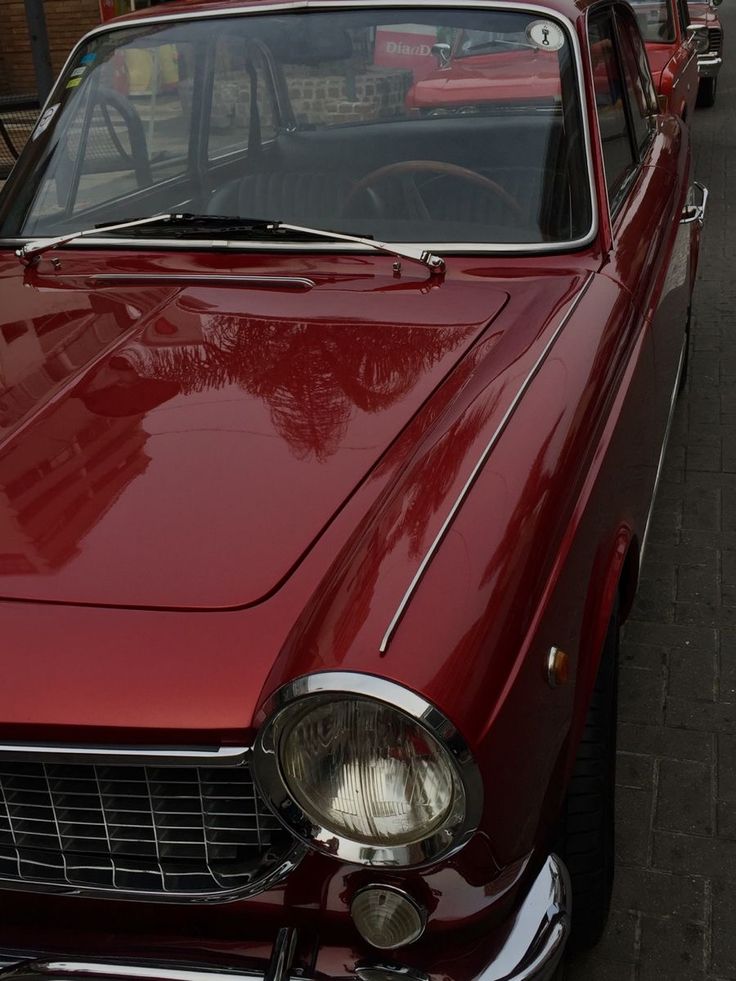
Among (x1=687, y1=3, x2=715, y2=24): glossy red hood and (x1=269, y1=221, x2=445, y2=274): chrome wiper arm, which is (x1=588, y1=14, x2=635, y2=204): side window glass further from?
(x1=687, y1=3, x2=715, y2=24): glossy red hood

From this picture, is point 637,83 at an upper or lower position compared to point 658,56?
upper

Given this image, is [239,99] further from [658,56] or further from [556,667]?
[658,56]

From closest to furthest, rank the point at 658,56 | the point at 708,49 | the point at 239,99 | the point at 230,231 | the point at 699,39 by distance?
the point at 230,231 → the point at 239,99 → the point at 658,56 → the point at 699,39 → the point at 708,49

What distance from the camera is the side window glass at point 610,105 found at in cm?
288

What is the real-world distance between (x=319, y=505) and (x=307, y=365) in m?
0.47

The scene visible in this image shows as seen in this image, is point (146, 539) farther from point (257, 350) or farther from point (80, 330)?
point (80, 330)

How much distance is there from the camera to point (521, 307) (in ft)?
7.71

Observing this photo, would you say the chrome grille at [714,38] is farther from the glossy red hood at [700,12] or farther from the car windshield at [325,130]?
the car windshield at [325,130]

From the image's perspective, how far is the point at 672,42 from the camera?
8.70 metres

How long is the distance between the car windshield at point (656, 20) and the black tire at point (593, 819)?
7.85 m

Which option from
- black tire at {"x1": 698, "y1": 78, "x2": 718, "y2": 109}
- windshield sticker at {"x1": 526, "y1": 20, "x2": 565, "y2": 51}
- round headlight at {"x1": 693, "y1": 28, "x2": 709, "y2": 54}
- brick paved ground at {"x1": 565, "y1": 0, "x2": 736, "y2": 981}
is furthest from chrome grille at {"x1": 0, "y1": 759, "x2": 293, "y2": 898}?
black tire at {"x1": 698, "y1": 78, "x2": 718, "y2": 109}

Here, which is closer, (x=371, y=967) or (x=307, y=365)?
(x=371, y=967)

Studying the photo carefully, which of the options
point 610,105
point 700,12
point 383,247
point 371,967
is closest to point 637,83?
point 610,105

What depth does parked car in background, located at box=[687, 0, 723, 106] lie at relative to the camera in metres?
10.8
